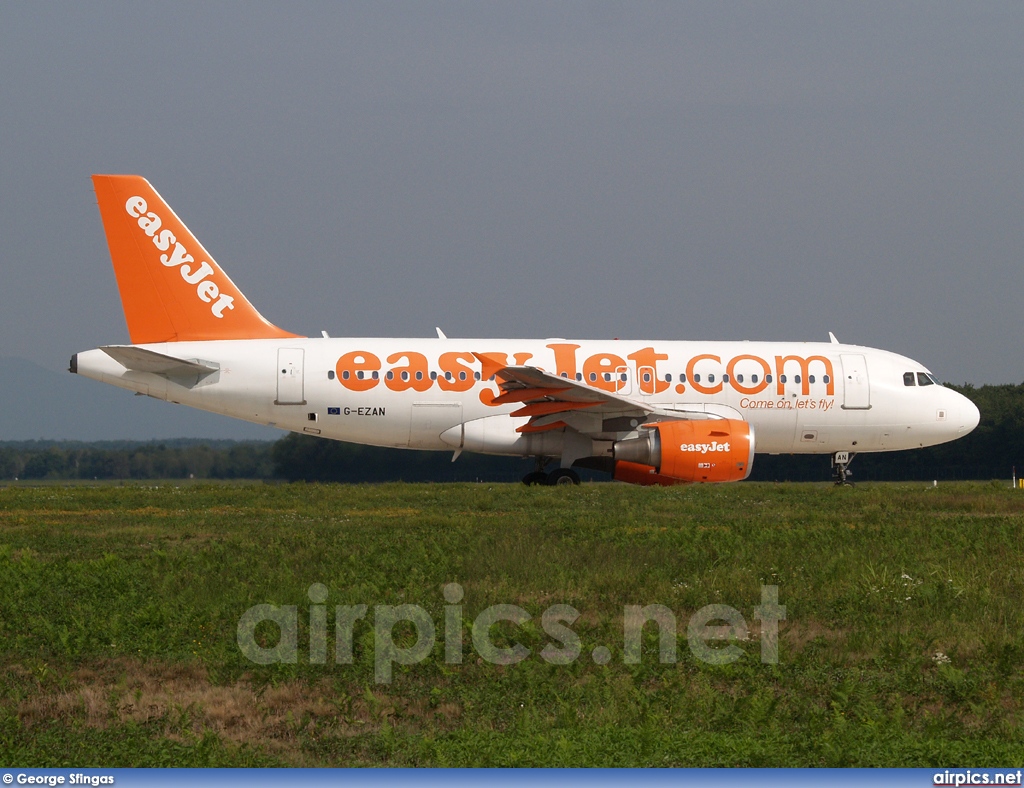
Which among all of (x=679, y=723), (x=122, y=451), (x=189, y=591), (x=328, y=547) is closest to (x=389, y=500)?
(x=328, y=547)

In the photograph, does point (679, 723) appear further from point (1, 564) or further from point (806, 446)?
point (806, 446)

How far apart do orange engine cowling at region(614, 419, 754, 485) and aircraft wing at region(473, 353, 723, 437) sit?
794 millimetres

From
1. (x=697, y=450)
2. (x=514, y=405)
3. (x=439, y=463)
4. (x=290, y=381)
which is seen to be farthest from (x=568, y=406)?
(x=439, y=463)

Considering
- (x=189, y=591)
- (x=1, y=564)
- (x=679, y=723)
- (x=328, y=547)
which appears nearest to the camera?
(x=679, y=723)

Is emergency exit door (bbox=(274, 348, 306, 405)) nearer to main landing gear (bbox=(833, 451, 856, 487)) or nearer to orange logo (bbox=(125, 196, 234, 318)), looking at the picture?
orange logo (bbox=(125, 196, 234, 318))

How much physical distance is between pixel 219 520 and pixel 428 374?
8.55 meters

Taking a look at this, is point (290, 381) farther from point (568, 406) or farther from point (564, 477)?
point (564, 477)

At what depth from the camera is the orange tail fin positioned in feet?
83.0

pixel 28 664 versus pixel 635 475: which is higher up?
pixel 635 475

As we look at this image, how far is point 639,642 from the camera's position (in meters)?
8.60
